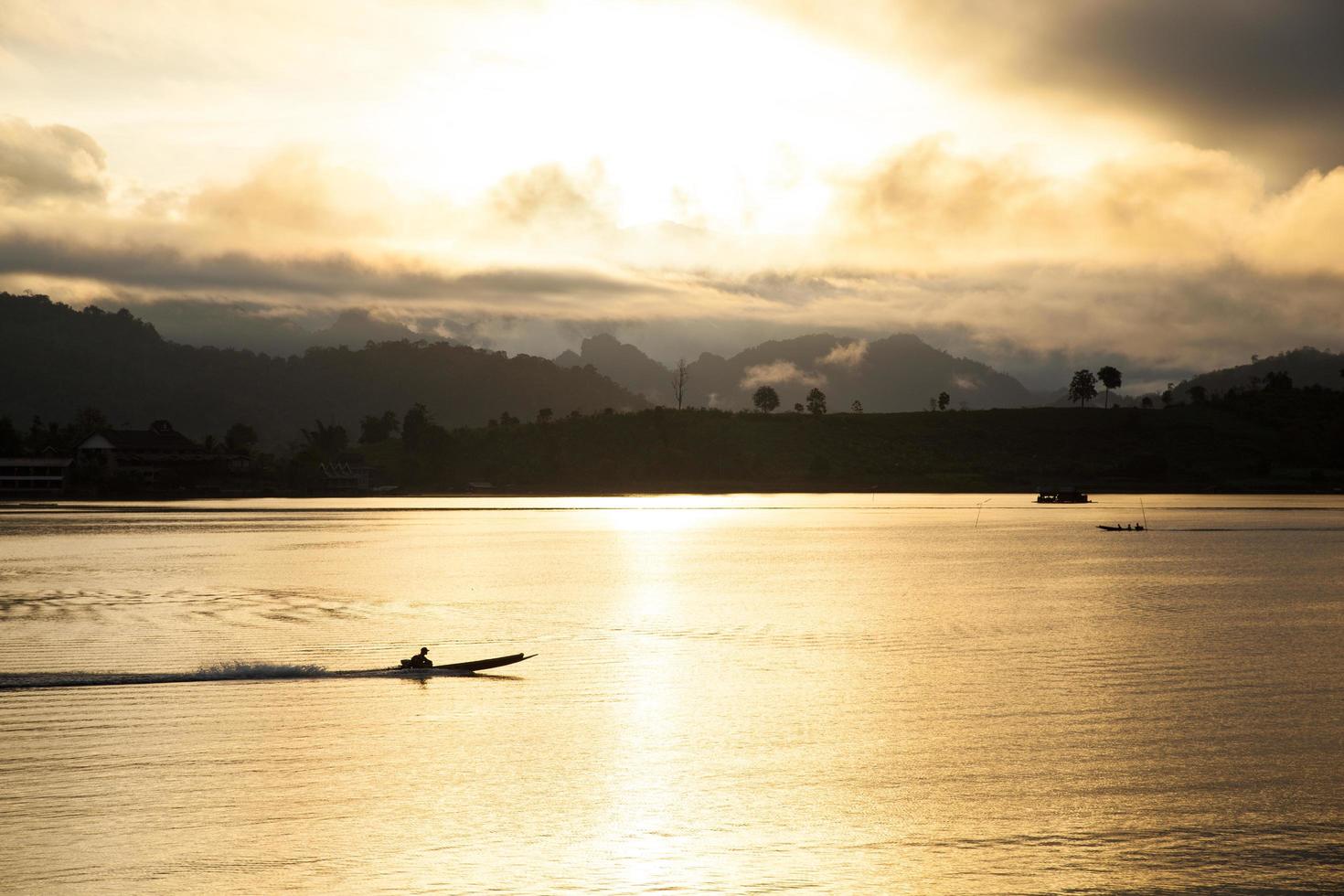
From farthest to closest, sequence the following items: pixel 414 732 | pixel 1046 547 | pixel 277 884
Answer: pixel 1046 547 → pixel 414 732 → pixel 277 884

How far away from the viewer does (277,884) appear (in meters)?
25.6

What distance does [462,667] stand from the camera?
52688 millimetres

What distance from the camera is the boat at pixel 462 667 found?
5131cm

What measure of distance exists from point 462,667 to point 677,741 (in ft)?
54.1

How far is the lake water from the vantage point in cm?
2705

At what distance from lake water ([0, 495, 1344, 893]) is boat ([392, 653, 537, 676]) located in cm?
59

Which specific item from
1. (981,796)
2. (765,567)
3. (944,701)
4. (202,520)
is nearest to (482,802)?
(981,796)

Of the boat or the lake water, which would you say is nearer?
the lake water

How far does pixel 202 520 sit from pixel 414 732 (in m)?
169

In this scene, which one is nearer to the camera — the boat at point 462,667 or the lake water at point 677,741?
the lake water at point 677,741

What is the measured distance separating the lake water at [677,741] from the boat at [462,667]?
0.59 metres

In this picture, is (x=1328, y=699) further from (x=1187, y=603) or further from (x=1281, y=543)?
(x=1281, y=543)

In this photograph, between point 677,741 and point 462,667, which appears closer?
point 677,741

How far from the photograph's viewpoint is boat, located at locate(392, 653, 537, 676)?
51.3 metres
